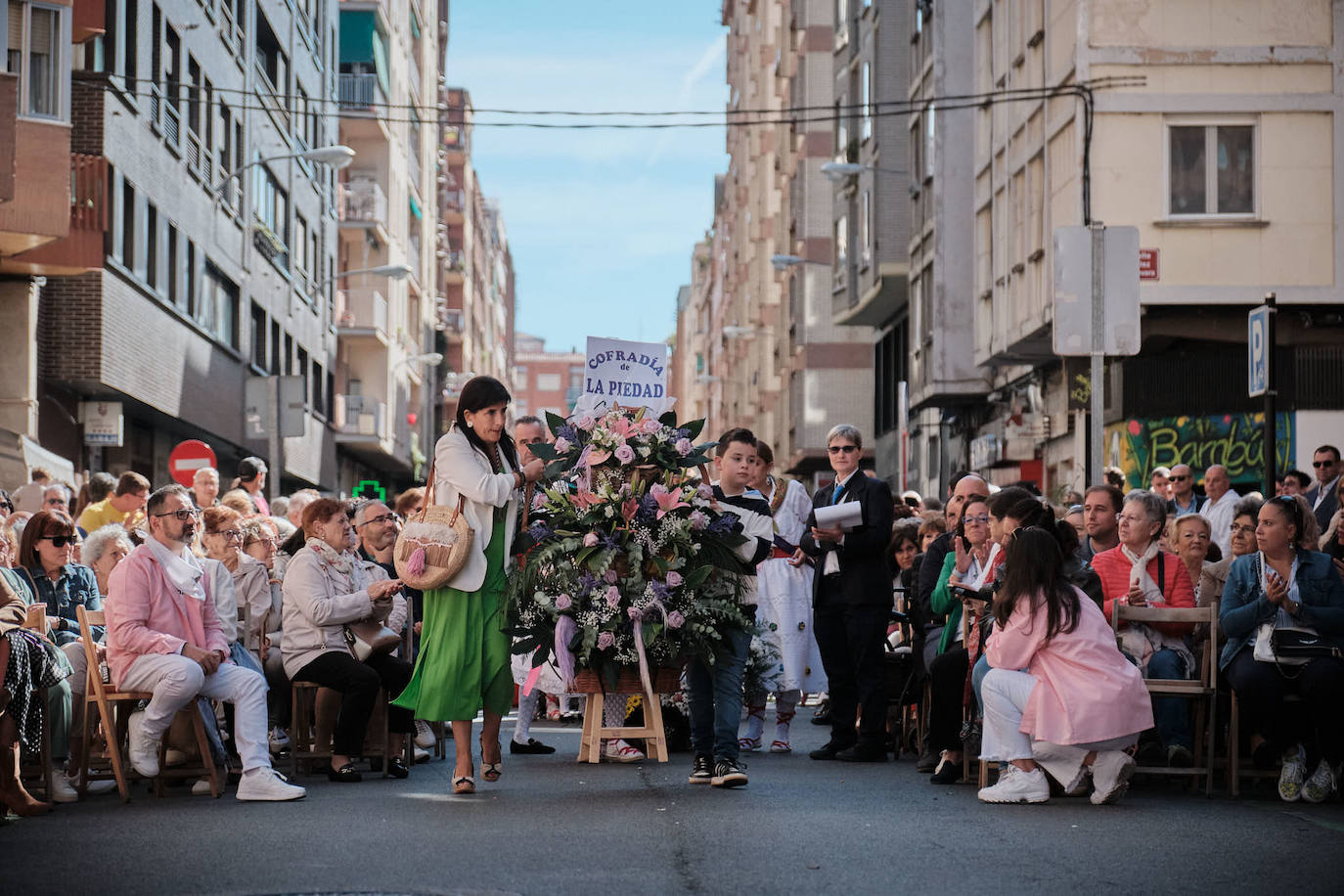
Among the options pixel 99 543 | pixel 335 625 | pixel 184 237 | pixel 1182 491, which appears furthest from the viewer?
pixel 184 237

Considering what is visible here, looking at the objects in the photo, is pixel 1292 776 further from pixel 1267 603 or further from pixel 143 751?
pixel 143 751

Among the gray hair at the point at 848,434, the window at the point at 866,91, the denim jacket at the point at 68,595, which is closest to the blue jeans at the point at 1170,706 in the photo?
the gray hair at the point at 848,434

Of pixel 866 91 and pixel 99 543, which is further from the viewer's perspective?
pixel 866 91

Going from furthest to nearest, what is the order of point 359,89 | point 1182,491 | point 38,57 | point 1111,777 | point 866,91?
point 359,89, point 866,91, point 38,57, point 1182,491, point 1111,777

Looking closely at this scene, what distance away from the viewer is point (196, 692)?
11.2 meters

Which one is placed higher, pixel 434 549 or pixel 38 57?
pixel 38 57

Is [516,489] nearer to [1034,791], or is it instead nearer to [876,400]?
[1034,791]

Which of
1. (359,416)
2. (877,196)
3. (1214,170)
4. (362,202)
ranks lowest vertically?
(359,416)

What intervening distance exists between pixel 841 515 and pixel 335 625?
3.35m

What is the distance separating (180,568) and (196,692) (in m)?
0.70

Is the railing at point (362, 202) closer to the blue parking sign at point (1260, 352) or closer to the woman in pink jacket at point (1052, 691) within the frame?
the blue parking sign at point (1260, 352)

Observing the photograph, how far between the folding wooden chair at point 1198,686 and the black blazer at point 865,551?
7.11 feet

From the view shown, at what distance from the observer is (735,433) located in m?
12.5

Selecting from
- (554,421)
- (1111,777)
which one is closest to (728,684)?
(554,421)
